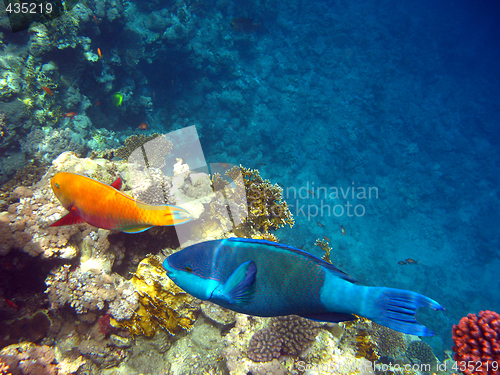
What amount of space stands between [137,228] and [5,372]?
2476 mm

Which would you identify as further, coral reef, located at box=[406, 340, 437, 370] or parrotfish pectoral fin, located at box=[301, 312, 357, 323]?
coral reef, located at box=[406, 340, 437, 370]

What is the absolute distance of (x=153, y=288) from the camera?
284cm

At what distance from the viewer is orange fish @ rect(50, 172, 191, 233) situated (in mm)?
1608

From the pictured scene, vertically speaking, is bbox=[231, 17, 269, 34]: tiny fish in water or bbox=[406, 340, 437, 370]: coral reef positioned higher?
bbox=[231, 17, 269, 34]: tiny fish in water

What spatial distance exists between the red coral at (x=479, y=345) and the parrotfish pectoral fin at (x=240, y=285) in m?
3.89

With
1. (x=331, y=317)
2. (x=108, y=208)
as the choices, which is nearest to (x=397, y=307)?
(x=331, y=317)

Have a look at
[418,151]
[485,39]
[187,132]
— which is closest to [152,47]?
[187,132]

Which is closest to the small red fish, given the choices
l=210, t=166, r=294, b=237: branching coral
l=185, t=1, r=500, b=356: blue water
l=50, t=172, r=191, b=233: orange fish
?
l=50, t=172, r=191, b=233: orange fish

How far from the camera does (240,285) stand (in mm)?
1108

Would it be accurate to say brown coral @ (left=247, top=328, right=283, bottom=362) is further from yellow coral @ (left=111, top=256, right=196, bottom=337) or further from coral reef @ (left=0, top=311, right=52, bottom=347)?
→ coral reef @ (left=0, top=311, right=52, bottom=347)

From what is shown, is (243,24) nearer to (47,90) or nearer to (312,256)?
(47,90)

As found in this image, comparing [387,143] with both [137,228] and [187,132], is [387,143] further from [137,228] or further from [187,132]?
[137,228]

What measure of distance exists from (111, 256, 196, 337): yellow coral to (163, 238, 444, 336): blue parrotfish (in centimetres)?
197

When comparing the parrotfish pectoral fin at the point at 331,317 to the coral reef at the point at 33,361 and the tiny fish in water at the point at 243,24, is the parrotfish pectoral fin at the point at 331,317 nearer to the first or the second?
the coral reef at the point at 33,361
